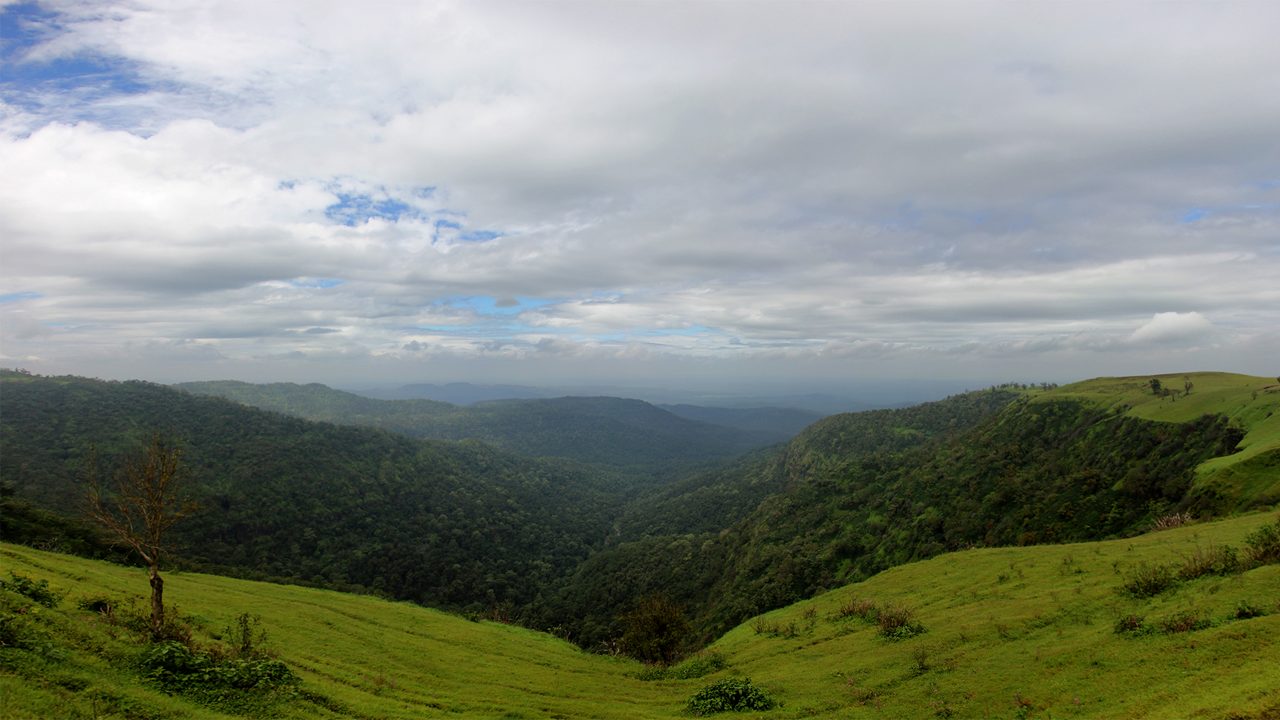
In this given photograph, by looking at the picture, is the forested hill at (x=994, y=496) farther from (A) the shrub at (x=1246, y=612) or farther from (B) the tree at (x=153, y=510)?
(B) the tree at (x=153, y=510)

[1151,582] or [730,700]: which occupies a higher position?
[1151,582]

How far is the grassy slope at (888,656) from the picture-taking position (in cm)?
1320

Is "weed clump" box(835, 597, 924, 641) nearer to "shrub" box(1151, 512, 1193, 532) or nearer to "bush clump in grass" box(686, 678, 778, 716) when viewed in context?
"bush clump in grass" box(686, 678, 778, 716)

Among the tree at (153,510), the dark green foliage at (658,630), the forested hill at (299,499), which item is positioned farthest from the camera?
the forested hill at (299,499)

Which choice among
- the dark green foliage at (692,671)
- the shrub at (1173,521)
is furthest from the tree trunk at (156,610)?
the shrub at (1173,521)

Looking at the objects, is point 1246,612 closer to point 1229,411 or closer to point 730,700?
point 730,700

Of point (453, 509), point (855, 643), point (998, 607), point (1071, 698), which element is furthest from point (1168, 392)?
point (453, 509)

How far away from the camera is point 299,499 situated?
14050cm

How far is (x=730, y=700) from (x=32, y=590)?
26.3 meters

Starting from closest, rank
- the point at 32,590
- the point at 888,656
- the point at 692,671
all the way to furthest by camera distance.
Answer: the point at 32,590
the point at 888,656
the point at 692,671

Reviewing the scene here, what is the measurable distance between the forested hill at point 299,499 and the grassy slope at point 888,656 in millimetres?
71906

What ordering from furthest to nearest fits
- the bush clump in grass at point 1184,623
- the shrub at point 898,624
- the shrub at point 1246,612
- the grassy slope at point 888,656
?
the shrub at point 898,624
the bush clump in grass at point 1184,623
the shrub at point 1246,612
the grassy slope at point 888,656

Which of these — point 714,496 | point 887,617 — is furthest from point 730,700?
point 714,496

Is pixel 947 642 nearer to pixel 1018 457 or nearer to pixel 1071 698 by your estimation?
pixel 1071 698
